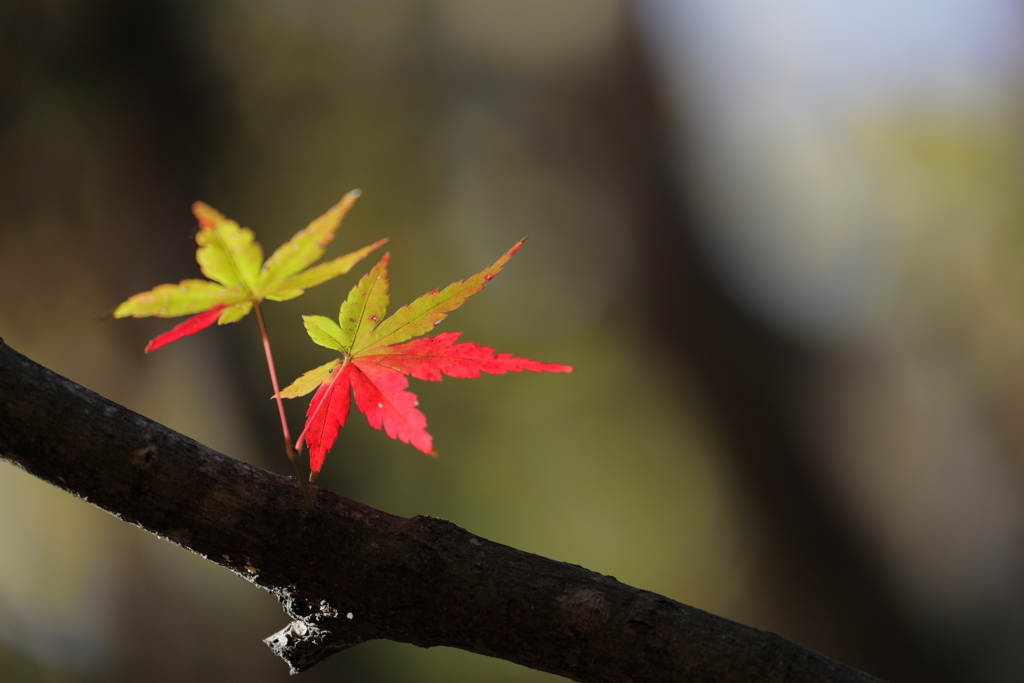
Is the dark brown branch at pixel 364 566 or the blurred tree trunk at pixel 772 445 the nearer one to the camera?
the dark brown branch at pixel 364 566

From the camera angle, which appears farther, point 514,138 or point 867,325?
point 514,138

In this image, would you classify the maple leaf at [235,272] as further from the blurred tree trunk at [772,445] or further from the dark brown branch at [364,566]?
the blurred tree trunk at [772,445]

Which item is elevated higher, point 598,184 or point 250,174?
point 598,184

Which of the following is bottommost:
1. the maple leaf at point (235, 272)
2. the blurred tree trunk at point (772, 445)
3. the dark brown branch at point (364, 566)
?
the dark brown branch at point (364, 566)

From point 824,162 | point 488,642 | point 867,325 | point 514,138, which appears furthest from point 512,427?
point 488,642

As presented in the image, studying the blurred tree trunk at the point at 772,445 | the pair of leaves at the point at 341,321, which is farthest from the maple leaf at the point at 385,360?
the blurred tree trunk at the point at 772,445

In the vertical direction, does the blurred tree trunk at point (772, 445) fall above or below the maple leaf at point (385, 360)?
above

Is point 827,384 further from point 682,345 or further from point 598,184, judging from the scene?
point 598,184
